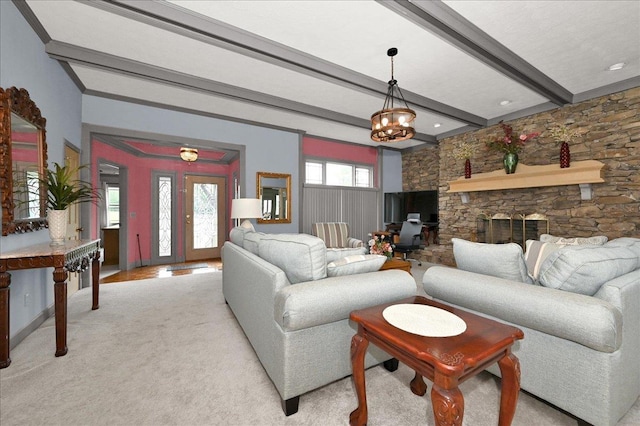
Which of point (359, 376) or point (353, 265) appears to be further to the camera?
point (353, 265)

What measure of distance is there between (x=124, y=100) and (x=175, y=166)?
7.80 feet

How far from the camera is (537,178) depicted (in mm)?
4316

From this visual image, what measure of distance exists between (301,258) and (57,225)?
8.00 feet

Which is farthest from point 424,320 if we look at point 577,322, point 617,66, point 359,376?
point 617,66

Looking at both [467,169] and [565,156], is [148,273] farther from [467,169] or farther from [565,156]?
[565,156]

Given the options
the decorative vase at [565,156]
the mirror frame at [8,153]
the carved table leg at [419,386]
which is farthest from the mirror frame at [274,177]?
the decorative vase at [565,156]

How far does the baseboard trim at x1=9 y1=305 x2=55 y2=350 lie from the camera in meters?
2.22

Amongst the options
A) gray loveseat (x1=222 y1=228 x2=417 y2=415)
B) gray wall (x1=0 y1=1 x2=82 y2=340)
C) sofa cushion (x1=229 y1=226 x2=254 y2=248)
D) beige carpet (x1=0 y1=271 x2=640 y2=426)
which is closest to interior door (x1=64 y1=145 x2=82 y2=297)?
gray wall (x1=0 y1=1 x2=82 y2=340)

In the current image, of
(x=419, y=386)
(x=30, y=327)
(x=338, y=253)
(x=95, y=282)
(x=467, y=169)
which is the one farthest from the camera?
(x=467, y=169)

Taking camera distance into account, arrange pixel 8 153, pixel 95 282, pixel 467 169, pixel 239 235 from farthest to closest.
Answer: pixel 467 169
pixel 95 282
pixel 239 235
pixel 8 153

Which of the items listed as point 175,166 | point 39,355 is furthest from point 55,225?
point 175,166

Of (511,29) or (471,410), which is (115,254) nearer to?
(471,410)

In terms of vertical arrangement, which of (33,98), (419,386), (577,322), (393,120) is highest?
(33,98)

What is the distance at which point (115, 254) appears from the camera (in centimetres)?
609
